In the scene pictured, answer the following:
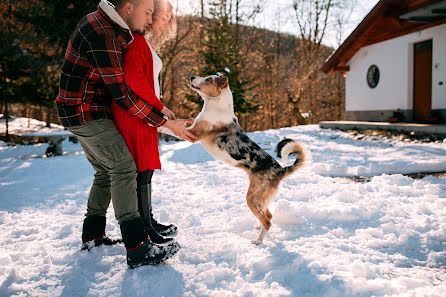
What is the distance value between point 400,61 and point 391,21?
159cm

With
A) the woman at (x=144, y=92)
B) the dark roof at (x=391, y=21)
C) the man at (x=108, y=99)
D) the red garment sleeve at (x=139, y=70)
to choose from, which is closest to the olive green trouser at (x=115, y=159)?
the man at (x=108, y=99)

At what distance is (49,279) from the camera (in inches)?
89.8

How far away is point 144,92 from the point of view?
2369mm

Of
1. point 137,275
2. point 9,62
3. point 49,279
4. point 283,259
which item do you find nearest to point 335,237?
point 283,259

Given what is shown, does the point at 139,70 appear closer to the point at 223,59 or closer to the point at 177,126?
the point at 177,126

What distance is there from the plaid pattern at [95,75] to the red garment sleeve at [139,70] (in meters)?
0.05

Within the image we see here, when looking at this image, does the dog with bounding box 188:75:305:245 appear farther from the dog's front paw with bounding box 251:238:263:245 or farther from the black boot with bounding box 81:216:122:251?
the black boot with bounding box 81:216:122:251

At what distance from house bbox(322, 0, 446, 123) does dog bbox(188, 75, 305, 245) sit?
336 inches

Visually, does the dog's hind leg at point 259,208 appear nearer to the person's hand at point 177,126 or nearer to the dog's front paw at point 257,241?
the dog's front paw at point 257,241

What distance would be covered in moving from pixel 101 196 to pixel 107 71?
45.9 inches

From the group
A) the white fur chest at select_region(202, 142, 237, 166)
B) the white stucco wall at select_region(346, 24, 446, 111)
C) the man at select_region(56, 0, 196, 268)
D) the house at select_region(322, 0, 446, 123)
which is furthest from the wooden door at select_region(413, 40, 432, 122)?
the man at select_region(56, 0, 196, 268)

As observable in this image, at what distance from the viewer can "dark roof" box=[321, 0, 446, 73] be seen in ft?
30.7

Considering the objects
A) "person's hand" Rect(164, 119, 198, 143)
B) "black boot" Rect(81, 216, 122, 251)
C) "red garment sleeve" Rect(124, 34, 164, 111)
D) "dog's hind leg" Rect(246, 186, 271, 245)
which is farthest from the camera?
"dog's hind leg" Rect(246, 186, 271, 245)

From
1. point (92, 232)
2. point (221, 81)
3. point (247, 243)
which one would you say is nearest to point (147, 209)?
point (92, 232)
